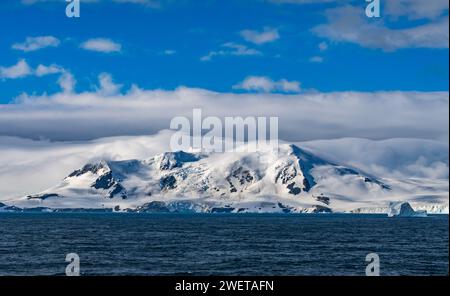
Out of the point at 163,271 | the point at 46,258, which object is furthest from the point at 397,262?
the point at 46,258

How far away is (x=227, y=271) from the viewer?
88250 millimetres

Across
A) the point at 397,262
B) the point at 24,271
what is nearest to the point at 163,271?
the point at 24,271
